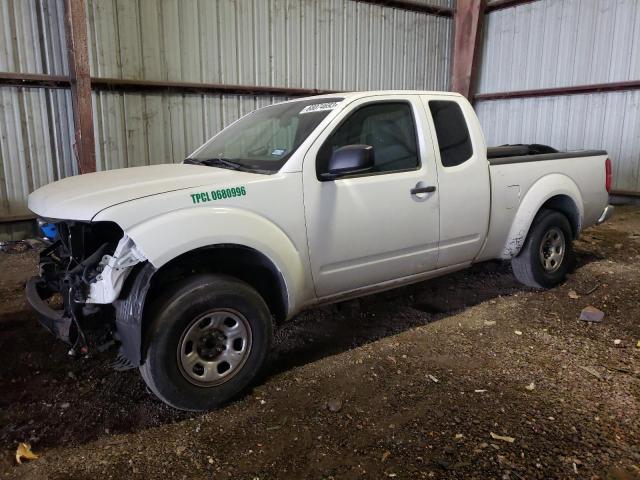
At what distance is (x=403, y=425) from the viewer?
2729 millimetres

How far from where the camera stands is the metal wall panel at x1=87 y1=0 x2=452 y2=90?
7973 mm

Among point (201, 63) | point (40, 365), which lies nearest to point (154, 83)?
point (201, 63)

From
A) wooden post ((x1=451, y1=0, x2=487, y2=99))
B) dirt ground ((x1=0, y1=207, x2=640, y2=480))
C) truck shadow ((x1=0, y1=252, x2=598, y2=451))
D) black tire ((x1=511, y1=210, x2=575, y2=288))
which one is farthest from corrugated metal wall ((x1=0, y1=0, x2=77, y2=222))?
wooden post ((x1=451, y1=0, x2=487, y2=99))

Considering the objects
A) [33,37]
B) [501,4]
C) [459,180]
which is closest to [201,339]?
[459,180]

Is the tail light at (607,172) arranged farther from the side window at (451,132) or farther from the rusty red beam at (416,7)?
the rusty red beam at (416,7)

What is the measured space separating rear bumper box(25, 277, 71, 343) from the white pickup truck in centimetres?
1

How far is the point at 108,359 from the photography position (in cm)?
355

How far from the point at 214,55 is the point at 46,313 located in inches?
279

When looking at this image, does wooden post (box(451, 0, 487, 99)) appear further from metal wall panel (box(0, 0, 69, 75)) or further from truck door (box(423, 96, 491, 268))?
metal wall panel (box(0, 0, 69, 75))

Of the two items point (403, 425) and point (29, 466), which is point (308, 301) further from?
point (29, 466)

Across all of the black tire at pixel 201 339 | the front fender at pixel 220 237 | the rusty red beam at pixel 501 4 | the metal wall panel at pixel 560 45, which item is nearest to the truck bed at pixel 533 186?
the front fender at pixel 220 237

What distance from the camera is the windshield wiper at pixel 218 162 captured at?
333 centimetres

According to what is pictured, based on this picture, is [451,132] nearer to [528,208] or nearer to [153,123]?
[528,208]

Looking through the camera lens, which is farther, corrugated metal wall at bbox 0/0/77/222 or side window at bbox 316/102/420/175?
corrugated metal wall at bbox 0/0/77/222
